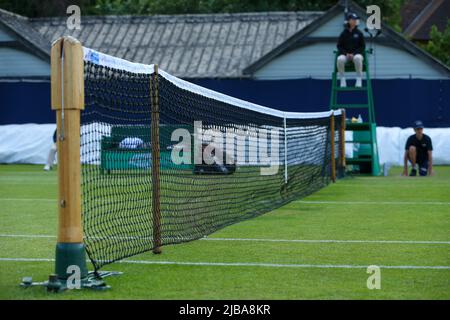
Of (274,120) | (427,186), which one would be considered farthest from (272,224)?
(427,186)

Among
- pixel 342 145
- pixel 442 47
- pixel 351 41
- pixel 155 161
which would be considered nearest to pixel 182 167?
pixel 155 161

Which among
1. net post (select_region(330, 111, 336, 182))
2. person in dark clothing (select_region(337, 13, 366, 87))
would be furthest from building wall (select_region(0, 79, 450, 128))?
net post (select_region(330, 111, 336, 182))

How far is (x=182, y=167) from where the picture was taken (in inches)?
555

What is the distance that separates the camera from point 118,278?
277 inches

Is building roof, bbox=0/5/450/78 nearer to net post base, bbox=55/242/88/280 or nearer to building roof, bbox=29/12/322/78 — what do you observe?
building roof, bbox=29/12/322/78

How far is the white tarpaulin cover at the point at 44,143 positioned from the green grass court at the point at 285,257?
12.4m

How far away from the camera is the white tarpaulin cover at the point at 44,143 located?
2666 centimetres

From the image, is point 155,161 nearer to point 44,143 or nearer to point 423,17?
point 44,143

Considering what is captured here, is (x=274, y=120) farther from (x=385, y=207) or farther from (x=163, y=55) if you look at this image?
(x=163, y=55)

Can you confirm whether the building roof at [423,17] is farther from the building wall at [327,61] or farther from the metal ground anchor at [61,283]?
the metal ground anchor at [61,283]

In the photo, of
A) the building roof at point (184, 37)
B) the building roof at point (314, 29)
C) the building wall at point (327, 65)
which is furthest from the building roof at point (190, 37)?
the building wall at point (327, 65)

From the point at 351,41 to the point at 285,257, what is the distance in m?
15.3

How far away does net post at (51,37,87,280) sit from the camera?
259 inches
